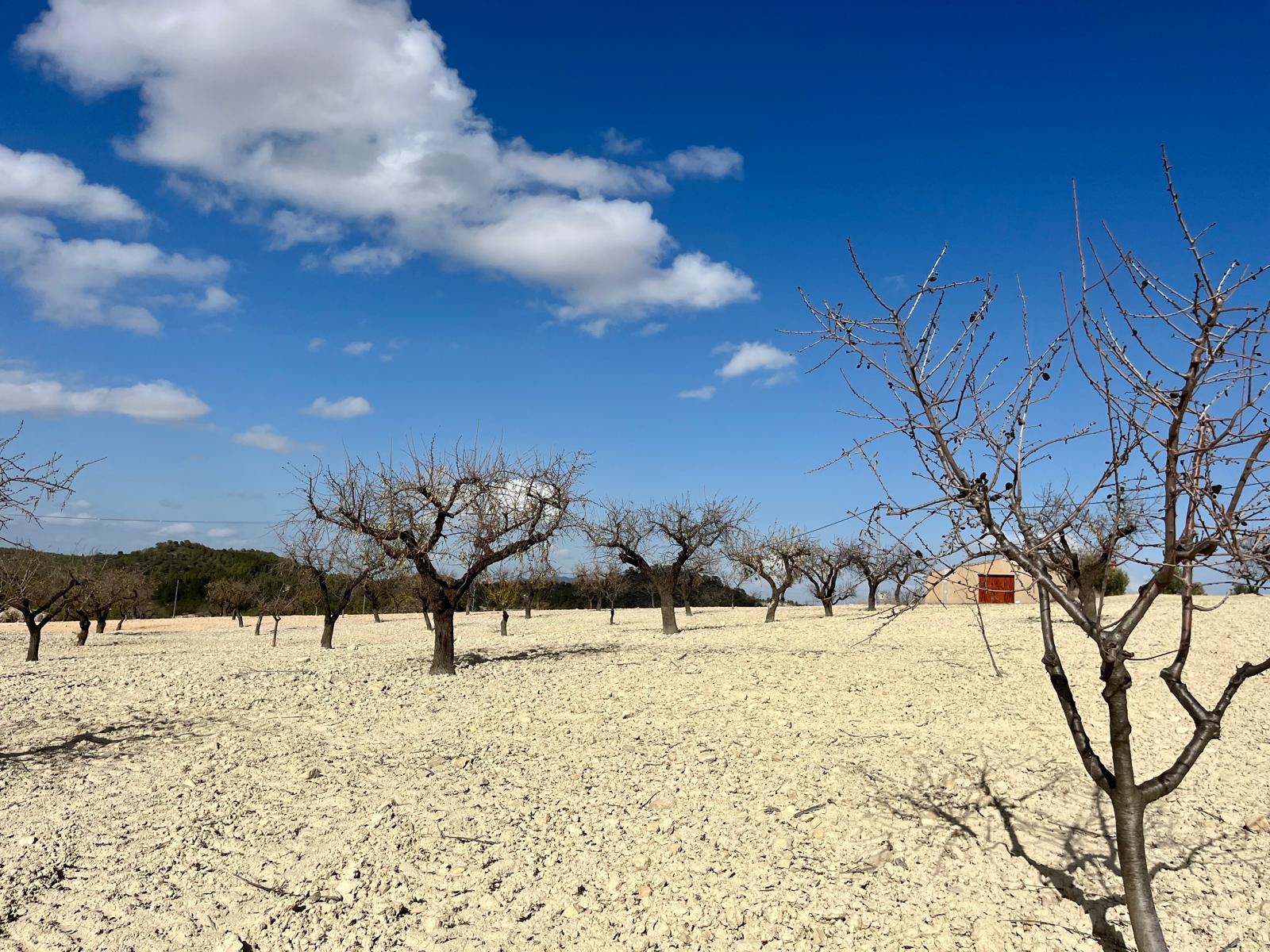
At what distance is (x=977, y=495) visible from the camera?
3805 mm

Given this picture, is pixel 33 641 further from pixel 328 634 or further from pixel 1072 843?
pixel 1072 843

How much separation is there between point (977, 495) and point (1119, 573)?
39.2 meters

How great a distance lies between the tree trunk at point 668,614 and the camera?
2291 centimetres

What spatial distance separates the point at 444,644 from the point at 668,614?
35.1 feet

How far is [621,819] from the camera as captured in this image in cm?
610

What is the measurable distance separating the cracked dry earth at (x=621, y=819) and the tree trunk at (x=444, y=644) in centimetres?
233

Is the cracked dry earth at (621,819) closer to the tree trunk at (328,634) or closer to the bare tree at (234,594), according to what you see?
the tree trunk at (328,634)

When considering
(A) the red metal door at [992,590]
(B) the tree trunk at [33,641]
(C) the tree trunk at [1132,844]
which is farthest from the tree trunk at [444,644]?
(B) the tree trunk at [33,641]

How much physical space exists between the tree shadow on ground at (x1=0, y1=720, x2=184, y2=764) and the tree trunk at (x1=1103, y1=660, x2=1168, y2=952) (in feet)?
28.8

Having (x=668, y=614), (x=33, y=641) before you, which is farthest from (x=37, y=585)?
(x=668, y=614)

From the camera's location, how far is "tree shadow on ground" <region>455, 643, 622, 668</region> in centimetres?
1545

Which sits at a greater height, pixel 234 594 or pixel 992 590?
pixel 992 590

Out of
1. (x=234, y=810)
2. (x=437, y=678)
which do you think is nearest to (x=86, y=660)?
(x=437, y=678)

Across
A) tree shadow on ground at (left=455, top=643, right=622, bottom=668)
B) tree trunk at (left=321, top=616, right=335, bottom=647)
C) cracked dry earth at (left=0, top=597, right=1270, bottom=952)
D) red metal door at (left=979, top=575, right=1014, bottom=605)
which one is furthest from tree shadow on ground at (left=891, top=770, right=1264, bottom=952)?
tree trunk at (left=321, top=616, right=335, bottom=647)
